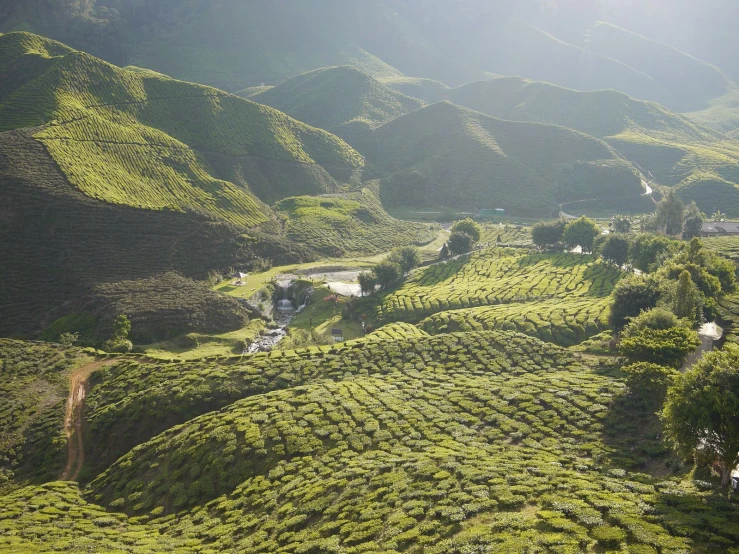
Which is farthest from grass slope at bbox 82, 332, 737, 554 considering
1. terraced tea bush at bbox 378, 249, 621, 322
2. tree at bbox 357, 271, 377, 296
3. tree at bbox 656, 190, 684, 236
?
tree at bbox 656, 190, 684, 236

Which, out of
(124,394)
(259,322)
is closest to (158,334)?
(259,322)

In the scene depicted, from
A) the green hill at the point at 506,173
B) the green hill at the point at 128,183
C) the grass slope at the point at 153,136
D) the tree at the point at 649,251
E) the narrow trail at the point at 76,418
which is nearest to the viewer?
the narrow trail at the point at 76,418

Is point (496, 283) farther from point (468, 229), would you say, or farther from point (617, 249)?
point (468, 229)

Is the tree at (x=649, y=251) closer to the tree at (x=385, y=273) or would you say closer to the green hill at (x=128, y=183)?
the tree at (x=385, y=273)

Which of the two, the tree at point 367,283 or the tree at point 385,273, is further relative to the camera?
the tree at point 385,273

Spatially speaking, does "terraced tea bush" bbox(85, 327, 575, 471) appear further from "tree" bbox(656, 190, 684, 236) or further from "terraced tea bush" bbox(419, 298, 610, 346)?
"tree" bbox(656, 190, 684, 236)

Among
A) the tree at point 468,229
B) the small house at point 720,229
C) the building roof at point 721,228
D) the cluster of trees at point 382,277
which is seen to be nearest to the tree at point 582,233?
the tree at point 468,229
